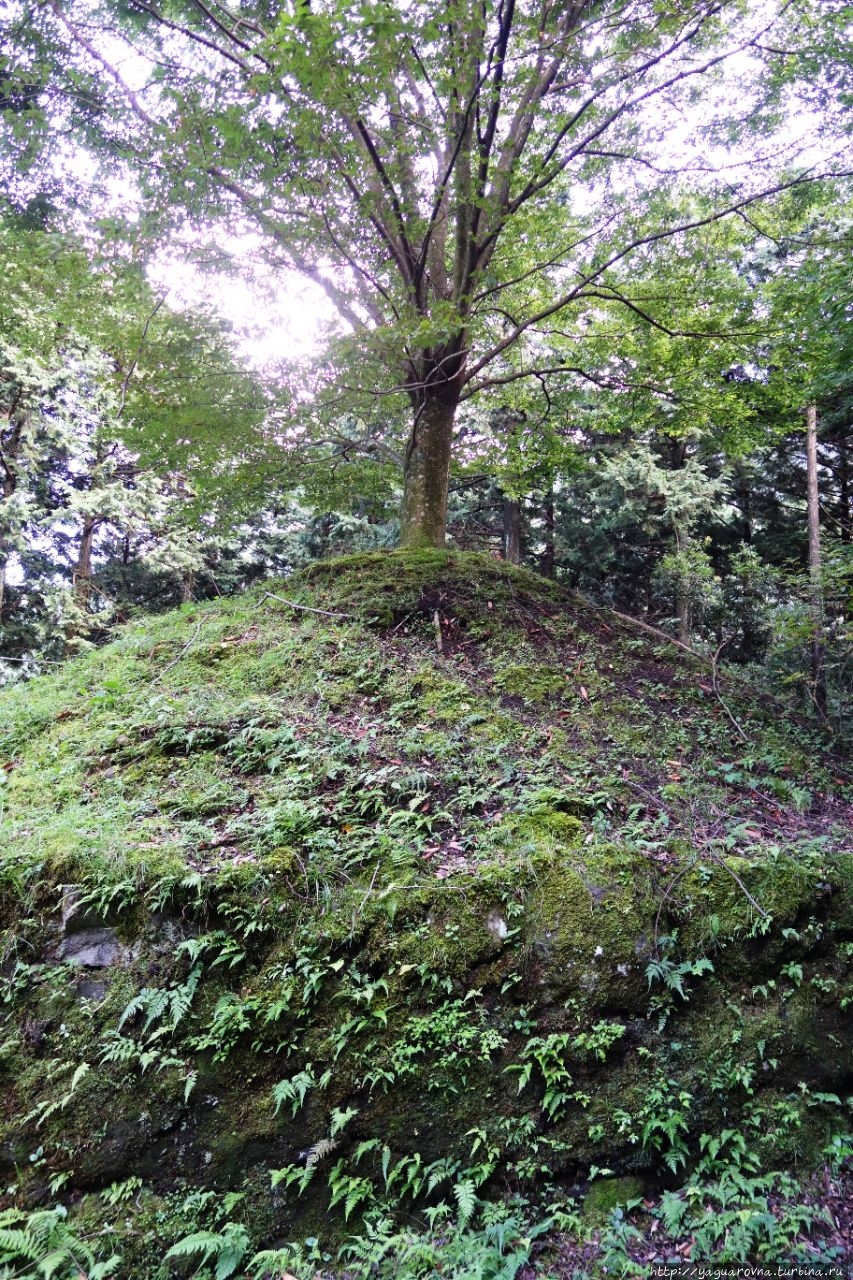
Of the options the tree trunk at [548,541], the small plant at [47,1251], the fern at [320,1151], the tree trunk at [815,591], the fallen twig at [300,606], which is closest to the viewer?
the small plant at [47,1251]

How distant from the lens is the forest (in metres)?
2.74

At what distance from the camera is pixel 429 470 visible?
302 inches

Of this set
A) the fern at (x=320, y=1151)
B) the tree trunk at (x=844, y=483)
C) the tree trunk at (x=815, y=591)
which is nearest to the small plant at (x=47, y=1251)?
the fern at (x=320, y=1151)

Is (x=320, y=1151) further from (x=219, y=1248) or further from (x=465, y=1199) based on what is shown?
(x=465, y=1199)

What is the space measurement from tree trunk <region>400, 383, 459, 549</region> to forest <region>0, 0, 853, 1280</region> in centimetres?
5

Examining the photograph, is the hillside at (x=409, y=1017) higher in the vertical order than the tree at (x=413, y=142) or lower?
lower

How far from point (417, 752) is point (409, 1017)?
1816 millimetres

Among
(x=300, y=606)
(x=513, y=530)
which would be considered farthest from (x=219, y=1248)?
(x=513, y=530)

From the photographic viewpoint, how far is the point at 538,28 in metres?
4.98

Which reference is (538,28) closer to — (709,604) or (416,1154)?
(416,1154)

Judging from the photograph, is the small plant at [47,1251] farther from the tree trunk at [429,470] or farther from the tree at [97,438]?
the tree trunk at [429,470]

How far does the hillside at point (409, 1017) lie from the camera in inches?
104

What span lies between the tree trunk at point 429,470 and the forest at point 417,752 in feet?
0.17

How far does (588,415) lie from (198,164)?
622cm
